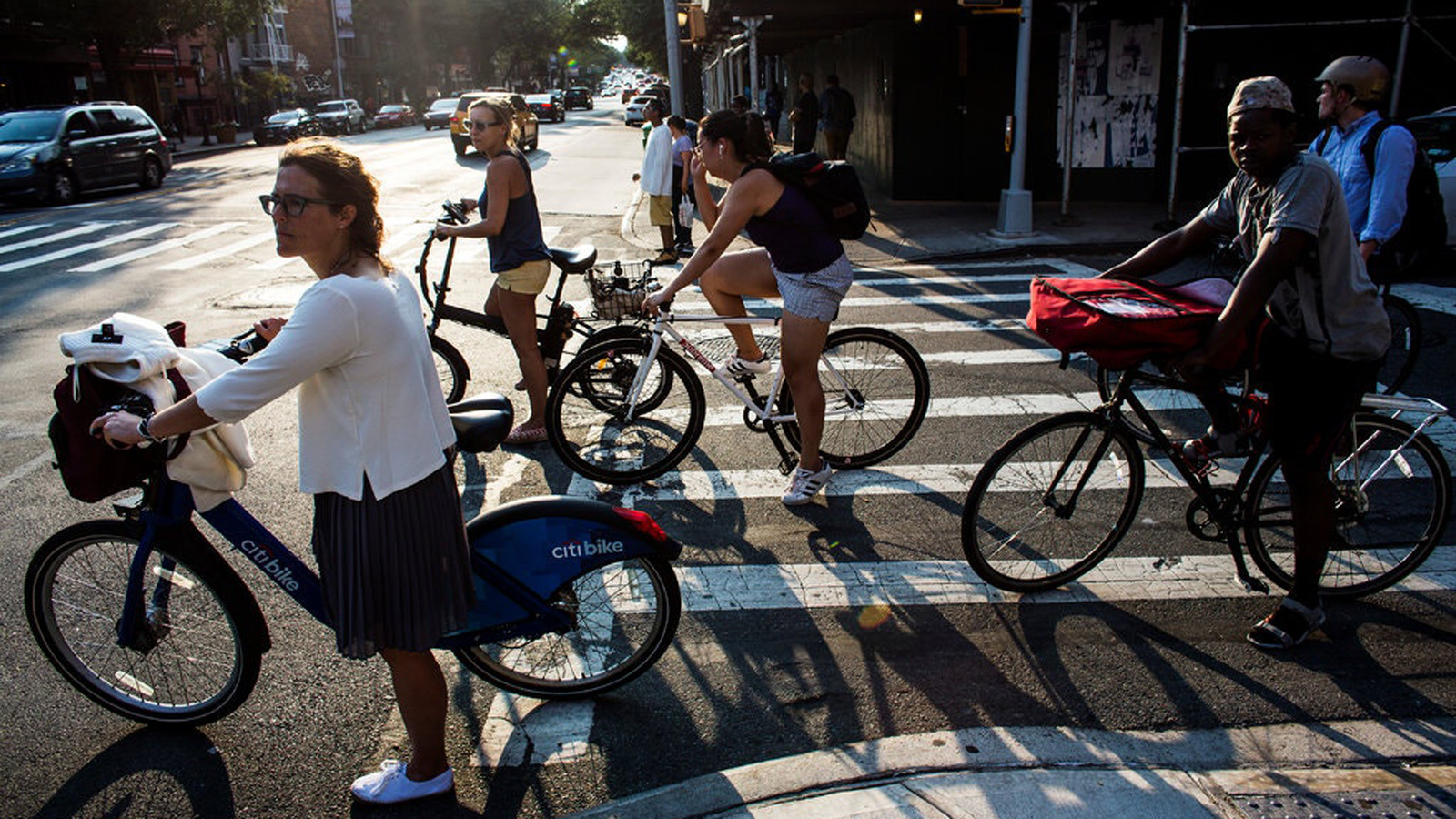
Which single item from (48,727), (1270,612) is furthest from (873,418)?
(48,727)

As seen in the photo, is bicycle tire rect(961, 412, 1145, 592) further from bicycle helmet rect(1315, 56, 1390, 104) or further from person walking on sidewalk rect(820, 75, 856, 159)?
person walking on sidewalk rect(820, 75, 856, 159)

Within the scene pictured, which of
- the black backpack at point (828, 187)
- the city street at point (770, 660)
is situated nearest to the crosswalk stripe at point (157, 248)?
the city street at point (770, 660)

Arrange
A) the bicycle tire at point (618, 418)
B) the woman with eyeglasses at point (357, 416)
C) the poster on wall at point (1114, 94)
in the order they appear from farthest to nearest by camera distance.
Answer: the poster on wall at point (1114, 94)
the bicycle tire at point (618, 418)
the woman with eyeglasses at point (357, 416)

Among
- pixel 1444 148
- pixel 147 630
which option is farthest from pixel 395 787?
pixel 1444 148

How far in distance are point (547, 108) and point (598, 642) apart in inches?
1989

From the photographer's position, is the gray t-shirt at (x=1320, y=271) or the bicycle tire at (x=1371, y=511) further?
the bicycle tire at (x=1371, y=511)

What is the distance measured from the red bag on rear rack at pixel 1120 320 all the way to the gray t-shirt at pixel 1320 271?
228mm

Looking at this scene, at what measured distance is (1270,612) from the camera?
13.5 feet

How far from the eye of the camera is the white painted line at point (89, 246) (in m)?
13.2

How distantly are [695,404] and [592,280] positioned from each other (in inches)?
38.5

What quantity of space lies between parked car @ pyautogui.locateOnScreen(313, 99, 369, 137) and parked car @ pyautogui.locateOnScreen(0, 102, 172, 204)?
23.7m

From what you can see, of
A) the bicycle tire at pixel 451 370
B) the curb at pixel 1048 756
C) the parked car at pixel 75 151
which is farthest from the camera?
the parked car at pixel 75 151

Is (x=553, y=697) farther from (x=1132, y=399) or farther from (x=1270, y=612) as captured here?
(x=1270, y=612)

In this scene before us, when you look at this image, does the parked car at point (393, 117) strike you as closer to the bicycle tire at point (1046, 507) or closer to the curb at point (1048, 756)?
the bicycle tire at point (1046, 507)
